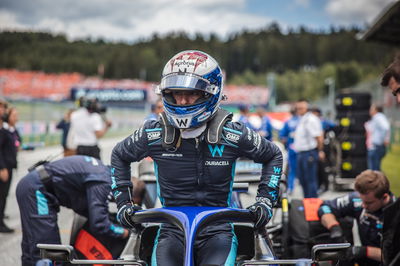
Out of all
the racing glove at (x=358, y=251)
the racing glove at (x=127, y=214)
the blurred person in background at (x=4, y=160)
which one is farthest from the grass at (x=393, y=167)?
the racing glove at (x=127, y=214)

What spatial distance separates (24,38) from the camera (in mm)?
119812

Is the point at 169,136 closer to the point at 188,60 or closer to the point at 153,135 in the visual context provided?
the point at 153,135

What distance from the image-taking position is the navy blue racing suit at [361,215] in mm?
4043

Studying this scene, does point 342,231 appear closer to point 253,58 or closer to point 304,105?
point 304,105

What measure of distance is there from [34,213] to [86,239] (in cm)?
50

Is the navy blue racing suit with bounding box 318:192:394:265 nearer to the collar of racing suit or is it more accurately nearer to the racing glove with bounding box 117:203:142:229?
the collar of racing suit

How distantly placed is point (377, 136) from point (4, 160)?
26.6 feet

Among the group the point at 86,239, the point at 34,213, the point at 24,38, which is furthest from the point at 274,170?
the point at 24,38

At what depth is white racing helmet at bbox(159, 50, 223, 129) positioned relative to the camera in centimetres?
296

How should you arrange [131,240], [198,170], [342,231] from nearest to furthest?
1. [198,170]
2. [131,240]
3. [342,231]

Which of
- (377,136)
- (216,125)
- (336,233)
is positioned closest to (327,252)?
(216,125)

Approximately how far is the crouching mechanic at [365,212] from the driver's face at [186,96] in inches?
67.8

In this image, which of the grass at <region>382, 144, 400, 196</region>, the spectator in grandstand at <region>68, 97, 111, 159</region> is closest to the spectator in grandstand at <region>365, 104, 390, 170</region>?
the grass at <region>382, 144, 400, 196</region>

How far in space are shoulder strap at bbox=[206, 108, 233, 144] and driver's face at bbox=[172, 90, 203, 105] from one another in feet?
0.59
